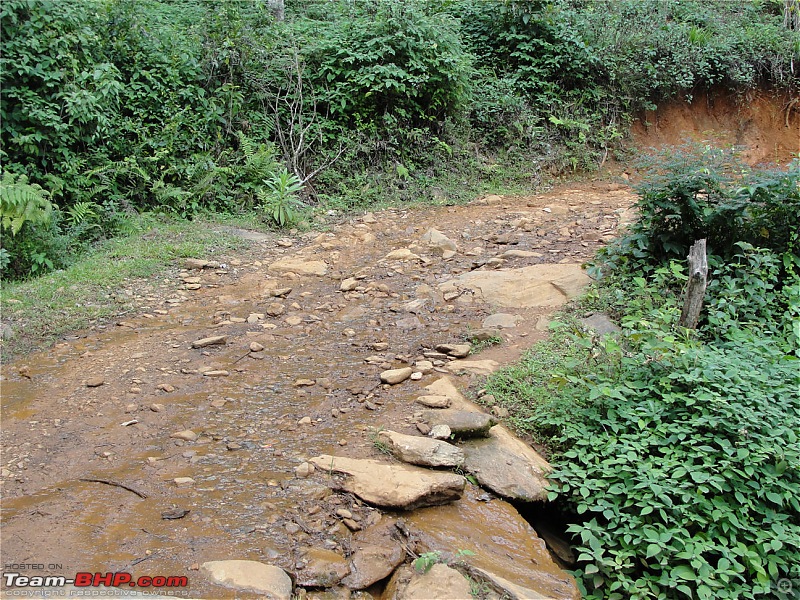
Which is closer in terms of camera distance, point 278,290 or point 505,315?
point 505,315

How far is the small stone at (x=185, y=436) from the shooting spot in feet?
11.9

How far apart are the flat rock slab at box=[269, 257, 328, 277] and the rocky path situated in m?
0.12

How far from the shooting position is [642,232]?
18.2ft

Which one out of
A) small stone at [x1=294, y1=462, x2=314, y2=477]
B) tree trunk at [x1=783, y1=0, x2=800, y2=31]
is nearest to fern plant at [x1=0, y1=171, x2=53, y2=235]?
small stone at [x1=294, y1=462, x2=314, y2=477]

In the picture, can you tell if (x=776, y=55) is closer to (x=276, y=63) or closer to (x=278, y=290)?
(x=276, y=63)

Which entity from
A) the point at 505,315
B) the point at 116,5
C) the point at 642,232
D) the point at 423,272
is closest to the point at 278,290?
the point at 423,272

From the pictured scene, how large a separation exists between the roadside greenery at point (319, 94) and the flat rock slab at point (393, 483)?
4.18 metres

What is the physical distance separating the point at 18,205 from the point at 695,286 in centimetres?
586

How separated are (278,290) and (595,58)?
7422 millimetres

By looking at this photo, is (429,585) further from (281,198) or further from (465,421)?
(281,198)

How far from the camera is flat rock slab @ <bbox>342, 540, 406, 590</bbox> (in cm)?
275

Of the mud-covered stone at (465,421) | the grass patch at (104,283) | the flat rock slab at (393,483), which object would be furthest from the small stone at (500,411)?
the grass patch at (104,283)

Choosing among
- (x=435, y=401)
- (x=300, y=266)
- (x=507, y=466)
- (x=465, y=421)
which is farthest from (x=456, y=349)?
(x=300, y=266)

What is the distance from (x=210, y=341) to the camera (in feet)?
15.8
